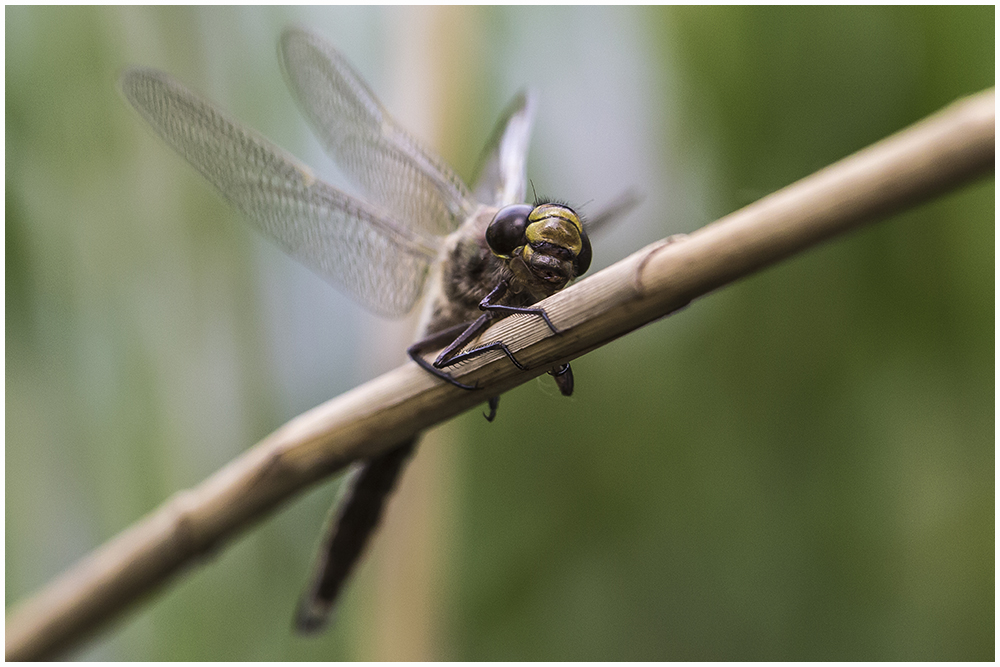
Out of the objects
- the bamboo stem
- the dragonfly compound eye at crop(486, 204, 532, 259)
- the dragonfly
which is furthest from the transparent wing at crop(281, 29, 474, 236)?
the bamboo stem

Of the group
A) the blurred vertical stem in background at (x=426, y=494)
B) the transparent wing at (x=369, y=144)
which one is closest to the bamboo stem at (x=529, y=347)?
the blurred vertical stem in background at (x=426, y=494)

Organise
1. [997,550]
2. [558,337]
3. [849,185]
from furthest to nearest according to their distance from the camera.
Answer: [997,550] → [558,337] → [849,185]

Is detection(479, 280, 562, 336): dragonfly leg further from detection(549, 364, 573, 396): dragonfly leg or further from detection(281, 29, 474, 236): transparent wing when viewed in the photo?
detection(281, 29, 474, 236): transparent wing

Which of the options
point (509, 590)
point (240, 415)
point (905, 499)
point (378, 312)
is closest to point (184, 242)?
point (240, 415)

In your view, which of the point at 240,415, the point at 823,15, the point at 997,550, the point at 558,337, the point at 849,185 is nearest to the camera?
the point at 849,185

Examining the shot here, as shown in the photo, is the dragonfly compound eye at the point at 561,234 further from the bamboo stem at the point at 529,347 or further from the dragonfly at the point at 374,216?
the bamboo stem at the point at 529,347

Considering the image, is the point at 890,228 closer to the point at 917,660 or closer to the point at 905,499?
the point at 905,499

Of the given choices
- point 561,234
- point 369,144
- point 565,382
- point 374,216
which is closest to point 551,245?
point 561,234
